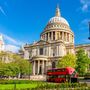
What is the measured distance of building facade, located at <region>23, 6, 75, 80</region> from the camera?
106 m

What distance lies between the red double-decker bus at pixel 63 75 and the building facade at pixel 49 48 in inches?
1091

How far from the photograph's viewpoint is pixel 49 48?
111562mm

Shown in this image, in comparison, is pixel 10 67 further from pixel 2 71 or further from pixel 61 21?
pixel 61 21

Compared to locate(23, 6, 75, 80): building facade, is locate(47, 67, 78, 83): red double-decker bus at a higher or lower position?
lower

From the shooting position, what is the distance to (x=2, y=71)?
8844 centimetres

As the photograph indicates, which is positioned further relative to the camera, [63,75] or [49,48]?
[49,48]

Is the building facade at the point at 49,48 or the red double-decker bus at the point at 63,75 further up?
the building facade at the point at 49,48

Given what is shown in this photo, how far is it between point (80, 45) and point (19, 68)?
3812 cm

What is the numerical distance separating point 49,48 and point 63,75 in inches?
1946

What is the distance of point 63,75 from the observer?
62.7 m

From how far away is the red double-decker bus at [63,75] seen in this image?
60.8 metres

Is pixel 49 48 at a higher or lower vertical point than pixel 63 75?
higher

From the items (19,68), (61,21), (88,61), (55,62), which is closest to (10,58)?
(19,68)

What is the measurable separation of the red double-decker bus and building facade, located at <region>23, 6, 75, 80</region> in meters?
27.7
